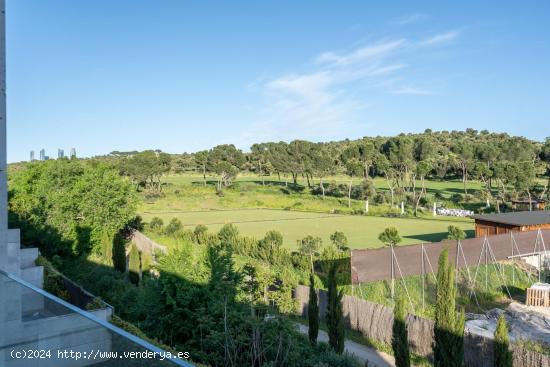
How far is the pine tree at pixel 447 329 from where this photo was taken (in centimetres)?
947

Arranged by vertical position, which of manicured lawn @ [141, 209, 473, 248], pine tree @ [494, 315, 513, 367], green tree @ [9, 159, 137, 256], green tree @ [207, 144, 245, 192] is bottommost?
manicured lawn @ [141, 209, 473, 248]

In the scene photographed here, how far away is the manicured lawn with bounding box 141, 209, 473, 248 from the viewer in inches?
1209

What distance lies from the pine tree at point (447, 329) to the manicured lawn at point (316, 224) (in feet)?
58.4

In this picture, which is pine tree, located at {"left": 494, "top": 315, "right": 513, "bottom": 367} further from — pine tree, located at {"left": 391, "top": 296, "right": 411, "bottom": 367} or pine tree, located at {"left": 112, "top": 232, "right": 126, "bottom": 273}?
pine tree, located at {"left": 112, "top": 232, "right": 126, "bottom": 273}

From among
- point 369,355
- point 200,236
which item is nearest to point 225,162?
point 200,236

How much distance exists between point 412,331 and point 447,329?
2109mm

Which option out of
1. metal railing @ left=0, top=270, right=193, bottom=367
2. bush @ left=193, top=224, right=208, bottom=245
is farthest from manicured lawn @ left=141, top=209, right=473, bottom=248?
metal railing @ left=0, top=270, right=193, bottom=367

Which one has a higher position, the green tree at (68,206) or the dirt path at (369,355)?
the green tree at (68,206)

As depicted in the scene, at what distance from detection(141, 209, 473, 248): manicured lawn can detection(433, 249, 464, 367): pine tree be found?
58.4 ft

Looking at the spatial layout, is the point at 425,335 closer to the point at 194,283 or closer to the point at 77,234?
the point at 194,283

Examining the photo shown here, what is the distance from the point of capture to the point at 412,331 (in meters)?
11.6

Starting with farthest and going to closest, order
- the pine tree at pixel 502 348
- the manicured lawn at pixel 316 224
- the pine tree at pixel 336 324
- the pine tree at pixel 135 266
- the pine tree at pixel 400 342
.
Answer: the manicured lawn at pixel 316 224, the pine tree at pixel 135 266, the pine tree at pixel 336 324, the pine tree at pixel 400 342, the pine tree at pixel 502 348

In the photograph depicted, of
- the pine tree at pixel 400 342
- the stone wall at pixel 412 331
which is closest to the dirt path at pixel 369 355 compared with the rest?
the stone wall at pixel 412 331

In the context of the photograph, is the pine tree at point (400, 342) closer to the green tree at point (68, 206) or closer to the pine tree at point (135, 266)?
the pine tree at point (135, 266)
